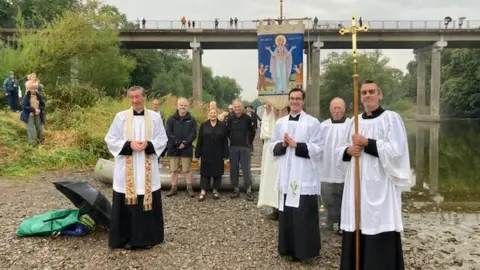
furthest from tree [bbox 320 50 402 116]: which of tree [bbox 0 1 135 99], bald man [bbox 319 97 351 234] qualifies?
bald man [bbox 319 97 351 234]

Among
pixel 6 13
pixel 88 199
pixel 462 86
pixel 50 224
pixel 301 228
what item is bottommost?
pixel 50 224

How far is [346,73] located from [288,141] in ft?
221

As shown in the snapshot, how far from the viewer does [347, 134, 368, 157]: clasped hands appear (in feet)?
13.3

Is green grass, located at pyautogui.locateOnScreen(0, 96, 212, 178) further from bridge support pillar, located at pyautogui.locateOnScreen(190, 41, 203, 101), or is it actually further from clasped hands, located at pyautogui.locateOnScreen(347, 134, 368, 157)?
bridge support pillar, located at pyautogui.locateOnScreen(190, 41, 203, 101)

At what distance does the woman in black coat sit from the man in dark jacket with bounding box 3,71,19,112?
10.8m

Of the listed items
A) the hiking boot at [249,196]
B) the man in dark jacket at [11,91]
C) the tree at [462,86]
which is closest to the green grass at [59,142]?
the man in dark jacket at [11,91]

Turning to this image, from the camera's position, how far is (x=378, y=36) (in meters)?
42.4

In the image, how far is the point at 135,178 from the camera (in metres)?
5.32

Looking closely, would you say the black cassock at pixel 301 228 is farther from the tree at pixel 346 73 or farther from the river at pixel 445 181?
the tree at pixel 346 73

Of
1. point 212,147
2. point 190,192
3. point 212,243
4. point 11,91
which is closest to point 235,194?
point 190,192

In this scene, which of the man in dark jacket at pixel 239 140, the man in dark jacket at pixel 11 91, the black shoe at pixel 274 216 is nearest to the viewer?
the black shoe at pixel 274 216

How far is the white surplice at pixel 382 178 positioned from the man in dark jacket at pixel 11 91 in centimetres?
1515

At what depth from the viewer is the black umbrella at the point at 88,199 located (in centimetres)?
551

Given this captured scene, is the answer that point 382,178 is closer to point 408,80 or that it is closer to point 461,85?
point 461,85
